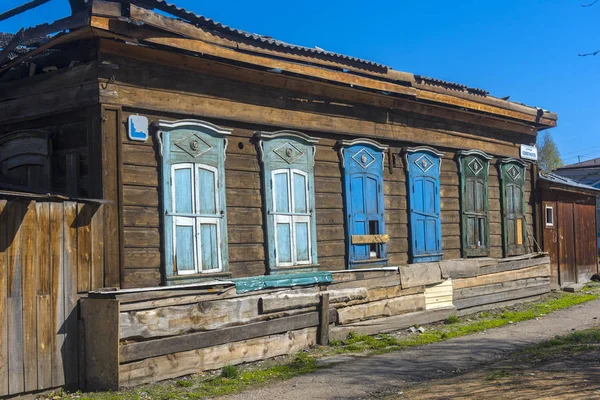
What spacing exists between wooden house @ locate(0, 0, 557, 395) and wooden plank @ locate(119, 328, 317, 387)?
0.03 metres

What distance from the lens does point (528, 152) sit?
1700 centimetres

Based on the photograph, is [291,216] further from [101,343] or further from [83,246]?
[101,343]

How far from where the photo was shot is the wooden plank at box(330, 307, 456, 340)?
11508 mm

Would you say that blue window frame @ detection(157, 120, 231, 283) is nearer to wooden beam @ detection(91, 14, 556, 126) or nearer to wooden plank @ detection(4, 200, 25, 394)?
wooden beam @ detection(91, 14, 556, 126)

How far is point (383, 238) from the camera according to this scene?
1275 cm

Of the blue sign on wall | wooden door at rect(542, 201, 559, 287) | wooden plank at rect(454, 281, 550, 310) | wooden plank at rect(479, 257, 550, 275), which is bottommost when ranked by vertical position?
wooden plank at rect(454, 281, 550, 310)

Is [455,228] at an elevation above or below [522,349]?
above

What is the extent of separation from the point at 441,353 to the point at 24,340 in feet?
18.7

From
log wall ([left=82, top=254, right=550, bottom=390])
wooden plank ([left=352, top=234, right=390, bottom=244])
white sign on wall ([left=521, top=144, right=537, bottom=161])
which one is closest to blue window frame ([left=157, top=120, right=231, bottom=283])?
log wall ([left=82, top=254, right=550, bottom=390])

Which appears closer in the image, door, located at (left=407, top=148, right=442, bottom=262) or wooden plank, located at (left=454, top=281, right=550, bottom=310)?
door, located at (left=407, top=148, right=442, bottom=262)

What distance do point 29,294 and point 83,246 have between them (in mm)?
911

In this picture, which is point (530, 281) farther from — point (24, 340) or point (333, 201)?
point (24, 340)

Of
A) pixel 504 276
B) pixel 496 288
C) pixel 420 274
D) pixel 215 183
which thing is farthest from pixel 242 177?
pixel 504 276

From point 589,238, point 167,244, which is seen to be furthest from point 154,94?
point 589,238
